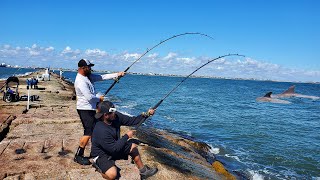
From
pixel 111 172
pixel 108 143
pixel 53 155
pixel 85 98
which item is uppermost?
pixel 85 98

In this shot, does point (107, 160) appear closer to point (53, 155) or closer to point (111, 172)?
point (111, 172)

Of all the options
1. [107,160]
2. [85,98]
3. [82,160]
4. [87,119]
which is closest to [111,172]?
[107,160]

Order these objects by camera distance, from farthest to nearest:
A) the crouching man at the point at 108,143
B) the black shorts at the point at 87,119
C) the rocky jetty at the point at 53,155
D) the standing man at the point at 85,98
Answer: the black shorts at the point at 87,119
the standing man at the point at 85,98
the rocky jetty at the point at 53,155
the crouching man at the point at 108,143

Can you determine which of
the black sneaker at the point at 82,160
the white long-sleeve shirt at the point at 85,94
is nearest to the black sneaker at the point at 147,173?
the black sneaker at the point at 82,160

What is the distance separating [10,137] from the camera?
7.93 metres

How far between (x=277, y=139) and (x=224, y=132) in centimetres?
319

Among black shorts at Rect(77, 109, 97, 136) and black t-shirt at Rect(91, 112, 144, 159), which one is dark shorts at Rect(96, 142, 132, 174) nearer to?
black t-shirt at Rect(91, 112, 144, 159)

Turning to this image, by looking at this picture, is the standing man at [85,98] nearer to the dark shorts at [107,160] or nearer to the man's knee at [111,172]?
the dark shorts at [107,160]

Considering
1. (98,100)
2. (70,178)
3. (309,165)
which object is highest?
(98,100)

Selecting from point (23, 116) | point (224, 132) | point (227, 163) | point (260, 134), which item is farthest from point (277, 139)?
point (23, 116)

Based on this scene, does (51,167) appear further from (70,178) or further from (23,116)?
(23,116)

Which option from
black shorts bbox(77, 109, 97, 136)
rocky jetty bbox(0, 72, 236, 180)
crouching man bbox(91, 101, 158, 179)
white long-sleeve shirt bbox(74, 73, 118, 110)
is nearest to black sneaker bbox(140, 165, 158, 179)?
crouching man bbox(91, 101, 158, 179)

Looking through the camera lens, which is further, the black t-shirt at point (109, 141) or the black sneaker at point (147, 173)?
the black sneaker at point (147, 173)

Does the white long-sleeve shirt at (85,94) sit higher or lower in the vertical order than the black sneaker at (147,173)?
higher
